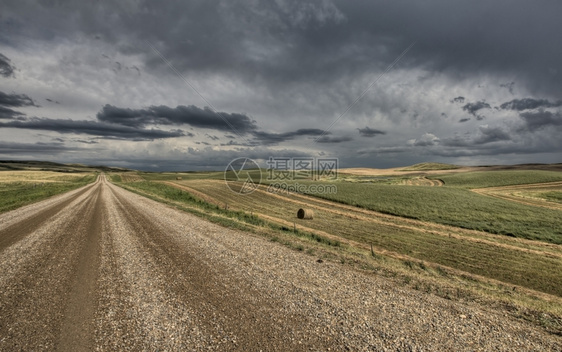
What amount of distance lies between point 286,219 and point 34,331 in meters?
22.3

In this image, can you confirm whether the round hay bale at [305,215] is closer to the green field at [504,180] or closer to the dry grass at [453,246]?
the dry grass at [453,246]

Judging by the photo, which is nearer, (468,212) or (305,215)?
(305,215)

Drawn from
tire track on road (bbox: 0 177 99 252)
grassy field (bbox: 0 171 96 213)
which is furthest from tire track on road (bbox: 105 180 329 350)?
grassy field (bbox: 0 171 96 213)

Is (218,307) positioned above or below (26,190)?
above

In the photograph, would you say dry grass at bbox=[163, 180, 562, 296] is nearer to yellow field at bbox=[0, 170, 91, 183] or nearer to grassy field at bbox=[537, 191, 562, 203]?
grassy field at bbox=[537, 191, 562, 203]

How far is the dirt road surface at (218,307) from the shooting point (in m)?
5.91

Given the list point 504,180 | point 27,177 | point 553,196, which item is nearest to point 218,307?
point 553,196

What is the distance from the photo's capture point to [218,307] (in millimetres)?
7316

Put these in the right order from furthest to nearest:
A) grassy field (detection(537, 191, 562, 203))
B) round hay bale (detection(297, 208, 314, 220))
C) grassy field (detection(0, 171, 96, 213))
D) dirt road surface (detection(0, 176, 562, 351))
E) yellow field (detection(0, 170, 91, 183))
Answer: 1. yellow field (detection(0, 170, 91, 183))
2. grassy field (detection(537, 191, 562, 203))
3. grassy field (detection(0, 171, 96, 213))
4. round hay bale (detection(297, 208, 314, 220))
5. dirt road surface (detection(0, 176, 562, 351))

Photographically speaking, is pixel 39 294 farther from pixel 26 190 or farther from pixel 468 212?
pixel 26 190

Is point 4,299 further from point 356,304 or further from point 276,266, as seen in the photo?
point 356,304

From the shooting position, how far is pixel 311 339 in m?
6.03

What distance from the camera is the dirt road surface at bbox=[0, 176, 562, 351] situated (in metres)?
5.91

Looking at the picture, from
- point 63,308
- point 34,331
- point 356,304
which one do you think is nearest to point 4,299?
point 63,308
